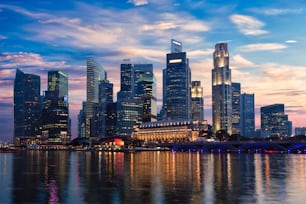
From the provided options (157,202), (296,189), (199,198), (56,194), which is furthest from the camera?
(296,189)

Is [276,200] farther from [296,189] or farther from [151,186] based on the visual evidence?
[151,186]

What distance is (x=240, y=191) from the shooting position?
50.4 m

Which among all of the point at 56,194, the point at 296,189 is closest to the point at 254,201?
the point at 296,189

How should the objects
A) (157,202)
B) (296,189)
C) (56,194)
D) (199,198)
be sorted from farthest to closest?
(296,189), (56,194), (199,198), (157,202)

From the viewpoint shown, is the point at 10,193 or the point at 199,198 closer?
the point at 199,198

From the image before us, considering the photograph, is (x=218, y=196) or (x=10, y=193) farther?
(x=10, y=193)

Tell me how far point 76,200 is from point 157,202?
8304mm

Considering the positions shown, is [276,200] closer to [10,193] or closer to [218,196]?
[218,196]

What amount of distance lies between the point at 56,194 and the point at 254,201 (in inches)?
830

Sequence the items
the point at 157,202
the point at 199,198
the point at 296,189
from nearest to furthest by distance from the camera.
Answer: the point at 157,202, the point at 199,198, the point at 296,189

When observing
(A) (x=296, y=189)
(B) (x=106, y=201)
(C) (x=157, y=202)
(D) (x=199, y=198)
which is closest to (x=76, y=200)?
(B) (x=106, y=201)

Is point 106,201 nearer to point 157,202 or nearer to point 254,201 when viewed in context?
point 157,202

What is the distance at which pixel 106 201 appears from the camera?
4269 cm

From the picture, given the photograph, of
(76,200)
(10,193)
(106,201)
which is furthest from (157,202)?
(10,193)
